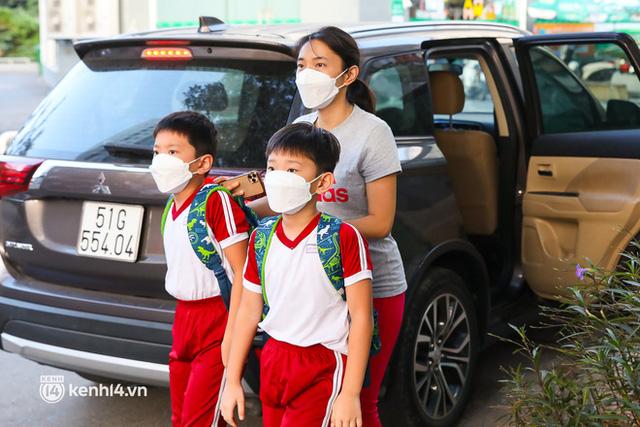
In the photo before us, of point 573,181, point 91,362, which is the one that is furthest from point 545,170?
point 91,362

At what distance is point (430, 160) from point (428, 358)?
861 mm

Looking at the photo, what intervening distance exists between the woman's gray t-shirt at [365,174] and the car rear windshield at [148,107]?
48 centimetres

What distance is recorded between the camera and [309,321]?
3.01 metres

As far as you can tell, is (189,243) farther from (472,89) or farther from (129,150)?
(472,89)

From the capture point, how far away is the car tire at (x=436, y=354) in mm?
4164

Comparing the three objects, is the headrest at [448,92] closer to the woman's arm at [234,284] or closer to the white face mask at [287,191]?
the woman's arm at [234,284]

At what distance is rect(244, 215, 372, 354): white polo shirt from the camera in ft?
9.82

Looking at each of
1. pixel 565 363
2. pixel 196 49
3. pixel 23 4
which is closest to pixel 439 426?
pixel 565 363

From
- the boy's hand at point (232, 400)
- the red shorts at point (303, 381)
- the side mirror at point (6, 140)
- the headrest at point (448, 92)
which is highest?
the headrest at point (448, 92)

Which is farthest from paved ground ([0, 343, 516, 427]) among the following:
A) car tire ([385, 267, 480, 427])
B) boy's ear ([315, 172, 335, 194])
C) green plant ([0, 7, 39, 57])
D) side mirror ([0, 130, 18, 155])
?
green plant ([0, 7, 39, 57])

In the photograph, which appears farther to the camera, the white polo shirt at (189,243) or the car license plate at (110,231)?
the car license plate at (110,231)

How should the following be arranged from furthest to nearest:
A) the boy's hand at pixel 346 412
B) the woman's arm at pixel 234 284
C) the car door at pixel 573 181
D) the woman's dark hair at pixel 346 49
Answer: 1. the car door at pixel 573 181
2. the woman's dark hair at pixel 346 49
3. the woman's arm at pixel 234 284
4. the boy's hand at pixel 346 412

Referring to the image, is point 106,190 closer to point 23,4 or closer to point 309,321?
point 309,321

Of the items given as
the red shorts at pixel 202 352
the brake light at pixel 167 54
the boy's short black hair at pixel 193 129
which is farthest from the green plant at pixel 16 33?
the red shorts at pixel 202 352
